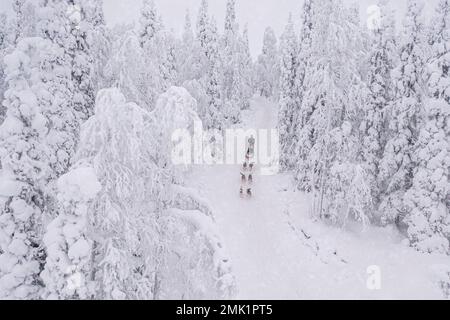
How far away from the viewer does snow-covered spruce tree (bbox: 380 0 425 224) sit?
24.7m

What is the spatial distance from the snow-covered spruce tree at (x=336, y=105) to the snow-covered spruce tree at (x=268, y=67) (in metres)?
48.0

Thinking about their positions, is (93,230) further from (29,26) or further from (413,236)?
(413,236)

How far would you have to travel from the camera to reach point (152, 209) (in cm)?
1295

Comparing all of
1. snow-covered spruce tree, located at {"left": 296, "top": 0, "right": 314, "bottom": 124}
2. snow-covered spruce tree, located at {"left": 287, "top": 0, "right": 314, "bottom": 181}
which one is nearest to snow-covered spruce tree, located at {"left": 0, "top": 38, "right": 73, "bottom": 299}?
snow-covered spruce tree, located at {"left": 287, "top": 0, "right": 314, "bottom": 181}

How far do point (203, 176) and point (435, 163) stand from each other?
18097 mm

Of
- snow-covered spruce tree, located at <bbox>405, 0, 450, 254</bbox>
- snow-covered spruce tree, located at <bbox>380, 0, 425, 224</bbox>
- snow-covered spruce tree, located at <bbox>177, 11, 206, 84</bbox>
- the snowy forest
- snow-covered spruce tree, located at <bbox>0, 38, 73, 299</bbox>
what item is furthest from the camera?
→ snow-covered spruce tree, located at <bbox>177, 11, 206, 84</bbox>

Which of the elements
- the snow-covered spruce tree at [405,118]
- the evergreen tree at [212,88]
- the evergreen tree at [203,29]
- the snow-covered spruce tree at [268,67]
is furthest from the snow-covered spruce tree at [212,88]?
the snow-covered spruce tree at [268,67]

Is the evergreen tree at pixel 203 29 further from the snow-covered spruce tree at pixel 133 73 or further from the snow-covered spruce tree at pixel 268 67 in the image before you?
the snow-covered spruce tree at pixel 268 67

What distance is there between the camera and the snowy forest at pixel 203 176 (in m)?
11.4

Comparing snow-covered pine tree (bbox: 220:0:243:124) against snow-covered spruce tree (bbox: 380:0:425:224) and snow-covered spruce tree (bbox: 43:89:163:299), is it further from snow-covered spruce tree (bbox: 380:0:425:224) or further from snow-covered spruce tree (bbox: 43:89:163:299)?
snow-covered spruce tree (bbox: 43:89:163:299)

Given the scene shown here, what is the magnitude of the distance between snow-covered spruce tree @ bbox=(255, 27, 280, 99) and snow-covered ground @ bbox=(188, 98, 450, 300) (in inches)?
1815

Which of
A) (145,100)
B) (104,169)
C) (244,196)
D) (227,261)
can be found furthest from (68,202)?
(244,196)

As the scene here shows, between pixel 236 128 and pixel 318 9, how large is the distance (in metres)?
25.9

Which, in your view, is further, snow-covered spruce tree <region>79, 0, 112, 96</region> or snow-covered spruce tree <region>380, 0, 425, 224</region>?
snow-covered spruce tree <region>380, 0, 425, 224</region>
